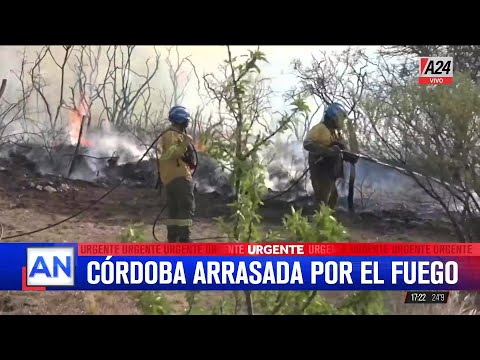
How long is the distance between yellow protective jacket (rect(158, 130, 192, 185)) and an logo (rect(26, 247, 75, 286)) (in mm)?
955

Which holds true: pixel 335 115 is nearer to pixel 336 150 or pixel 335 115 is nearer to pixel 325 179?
pixel 336 150

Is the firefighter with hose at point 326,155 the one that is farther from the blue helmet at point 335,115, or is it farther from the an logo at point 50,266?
the an logo at point 50,266

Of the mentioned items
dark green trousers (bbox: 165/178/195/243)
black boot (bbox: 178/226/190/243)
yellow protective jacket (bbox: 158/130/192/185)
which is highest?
yellow protective jacket (bbox: 158/130/192/185)

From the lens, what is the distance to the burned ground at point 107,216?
5586mm

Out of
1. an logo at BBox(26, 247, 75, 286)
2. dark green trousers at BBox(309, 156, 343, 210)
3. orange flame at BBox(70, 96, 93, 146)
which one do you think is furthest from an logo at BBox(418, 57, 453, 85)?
an logo at BBox(26, 247, 75, 286)

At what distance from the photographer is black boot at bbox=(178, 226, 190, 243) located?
5574 millimetres

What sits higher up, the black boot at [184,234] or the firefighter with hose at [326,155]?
the firefighter with hose at [326,155]

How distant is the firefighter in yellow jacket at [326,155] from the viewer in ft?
18.4

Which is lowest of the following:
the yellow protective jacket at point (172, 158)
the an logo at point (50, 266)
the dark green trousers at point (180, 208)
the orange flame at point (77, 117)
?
the an logo at point (50, 266)

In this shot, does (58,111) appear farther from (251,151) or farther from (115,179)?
(251,151)

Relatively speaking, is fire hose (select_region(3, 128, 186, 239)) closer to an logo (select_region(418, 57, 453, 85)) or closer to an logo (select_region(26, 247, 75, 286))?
an logo (select_region(26, 247, 75, 286))

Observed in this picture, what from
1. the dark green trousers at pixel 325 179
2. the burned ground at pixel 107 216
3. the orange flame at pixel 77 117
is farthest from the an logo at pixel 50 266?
the dark green trousers at pixel 325 179

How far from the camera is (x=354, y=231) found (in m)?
5.59

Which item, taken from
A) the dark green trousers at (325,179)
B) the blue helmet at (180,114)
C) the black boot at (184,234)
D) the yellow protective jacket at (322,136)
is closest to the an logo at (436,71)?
the yellow protective jacket at (322,136)
